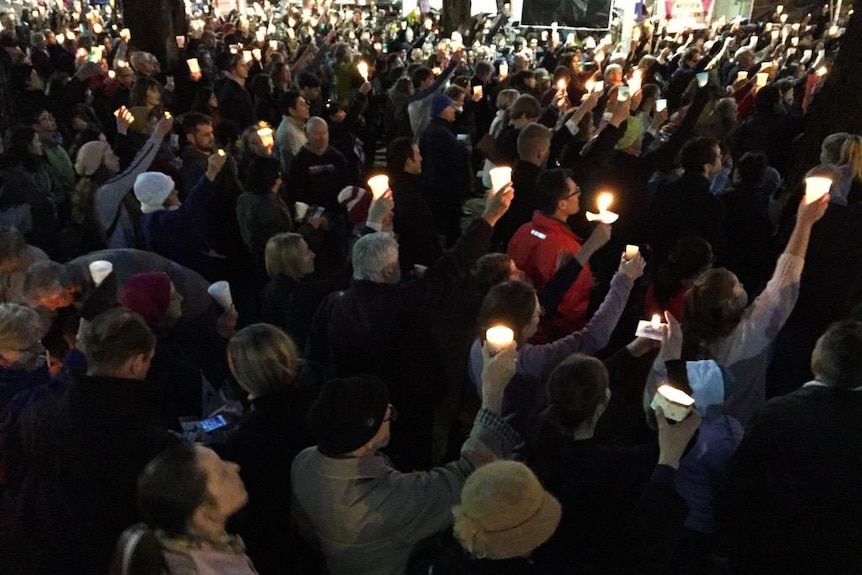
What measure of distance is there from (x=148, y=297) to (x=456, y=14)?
50.6ft

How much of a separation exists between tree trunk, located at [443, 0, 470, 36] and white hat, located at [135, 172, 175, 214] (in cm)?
1396

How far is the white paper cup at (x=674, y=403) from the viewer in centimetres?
211

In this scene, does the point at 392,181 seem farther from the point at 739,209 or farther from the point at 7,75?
the point at 7,75

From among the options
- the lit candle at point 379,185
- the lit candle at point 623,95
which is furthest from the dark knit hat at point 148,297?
the lit candle at point 623,95

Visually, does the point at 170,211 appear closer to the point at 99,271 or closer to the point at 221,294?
the point at 221,294

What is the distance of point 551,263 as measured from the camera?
3.98m

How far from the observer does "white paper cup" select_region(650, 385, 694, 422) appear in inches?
83.2

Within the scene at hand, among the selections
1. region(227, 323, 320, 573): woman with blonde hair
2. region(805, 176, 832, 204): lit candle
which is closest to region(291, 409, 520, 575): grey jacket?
region(227, 323, 320, 573): woman with blonde hair

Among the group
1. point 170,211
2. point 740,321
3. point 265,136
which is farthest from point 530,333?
point 265,136

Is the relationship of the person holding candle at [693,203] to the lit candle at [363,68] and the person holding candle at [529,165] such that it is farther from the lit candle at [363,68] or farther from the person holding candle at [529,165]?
the lit candle at [363,68]

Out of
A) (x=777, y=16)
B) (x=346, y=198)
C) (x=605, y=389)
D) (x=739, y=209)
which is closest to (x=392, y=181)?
(x=346, y=198)

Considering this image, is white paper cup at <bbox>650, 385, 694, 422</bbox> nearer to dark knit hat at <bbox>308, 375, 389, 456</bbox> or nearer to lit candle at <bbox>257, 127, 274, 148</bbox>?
dark knit hat at <bbox>308, 375, 389, 456</bbox>

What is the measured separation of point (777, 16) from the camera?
21969 mm

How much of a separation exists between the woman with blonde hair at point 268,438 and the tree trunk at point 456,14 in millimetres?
15826
